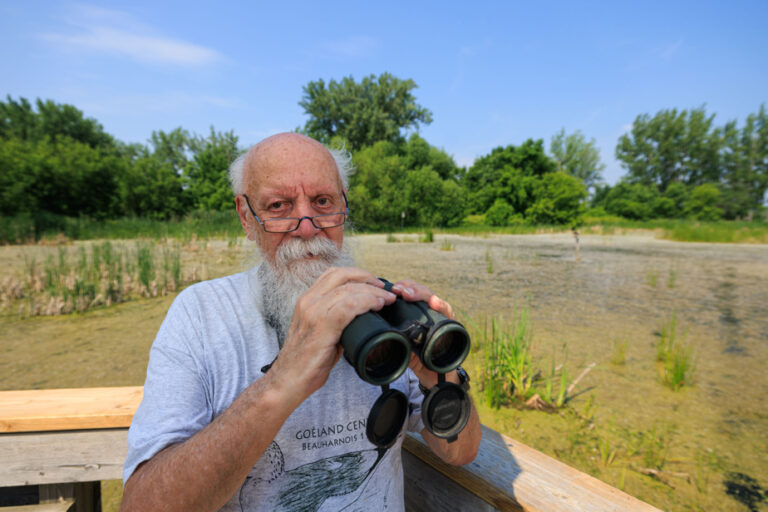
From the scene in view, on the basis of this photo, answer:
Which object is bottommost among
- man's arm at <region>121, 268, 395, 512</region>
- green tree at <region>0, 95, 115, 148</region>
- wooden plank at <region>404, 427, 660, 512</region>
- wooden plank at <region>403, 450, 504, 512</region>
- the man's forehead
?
wooden plank at <region>403, 450, 504, 512</region>

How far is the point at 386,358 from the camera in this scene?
3.18 feet

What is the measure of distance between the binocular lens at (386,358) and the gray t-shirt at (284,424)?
0.29m

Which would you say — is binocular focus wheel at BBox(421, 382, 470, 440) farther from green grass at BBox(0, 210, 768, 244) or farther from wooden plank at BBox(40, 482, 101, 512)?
green grass at BBox(0, 210, 768, 244)

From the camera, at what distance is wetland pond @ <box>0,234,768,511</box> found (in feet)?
9.11

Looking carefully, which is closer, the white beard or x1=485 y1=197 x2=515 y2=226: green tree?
the white beard

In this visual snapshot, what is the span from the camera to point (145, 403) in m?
0.97

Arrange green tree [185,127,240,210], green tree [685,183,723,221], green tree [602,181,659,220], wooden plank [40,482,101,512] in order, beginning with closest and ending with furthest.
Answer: wooden plank [40,482,101,512] < green tree [185,127,240,210] < green tree [685,183,723,221] < green tree [602,181,659,220]

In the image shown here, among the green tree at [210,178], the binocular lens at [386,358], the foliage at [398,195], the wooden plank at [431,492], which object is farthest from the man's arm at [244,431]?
the green tree at [210,178]

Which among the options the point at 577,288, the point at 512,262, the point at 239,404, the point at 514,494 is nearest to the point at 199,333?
the point at 239,404

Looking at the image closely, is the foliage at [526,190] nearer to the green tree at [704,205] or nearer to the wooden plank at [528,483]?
the green tree at [704,205]

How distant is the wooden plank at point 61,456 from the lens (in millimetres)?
1272

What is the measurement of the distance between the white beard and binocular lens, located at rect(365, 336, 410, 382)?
41cm

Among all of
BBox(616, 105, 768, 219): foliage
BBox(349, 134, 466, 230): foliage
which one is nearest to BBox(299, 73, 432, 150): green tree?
BBox(349, 134, 466, 230): foliage

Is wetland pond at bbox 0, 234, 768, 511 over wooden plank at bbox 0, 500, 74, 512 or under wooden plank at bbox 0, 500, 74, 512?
under
